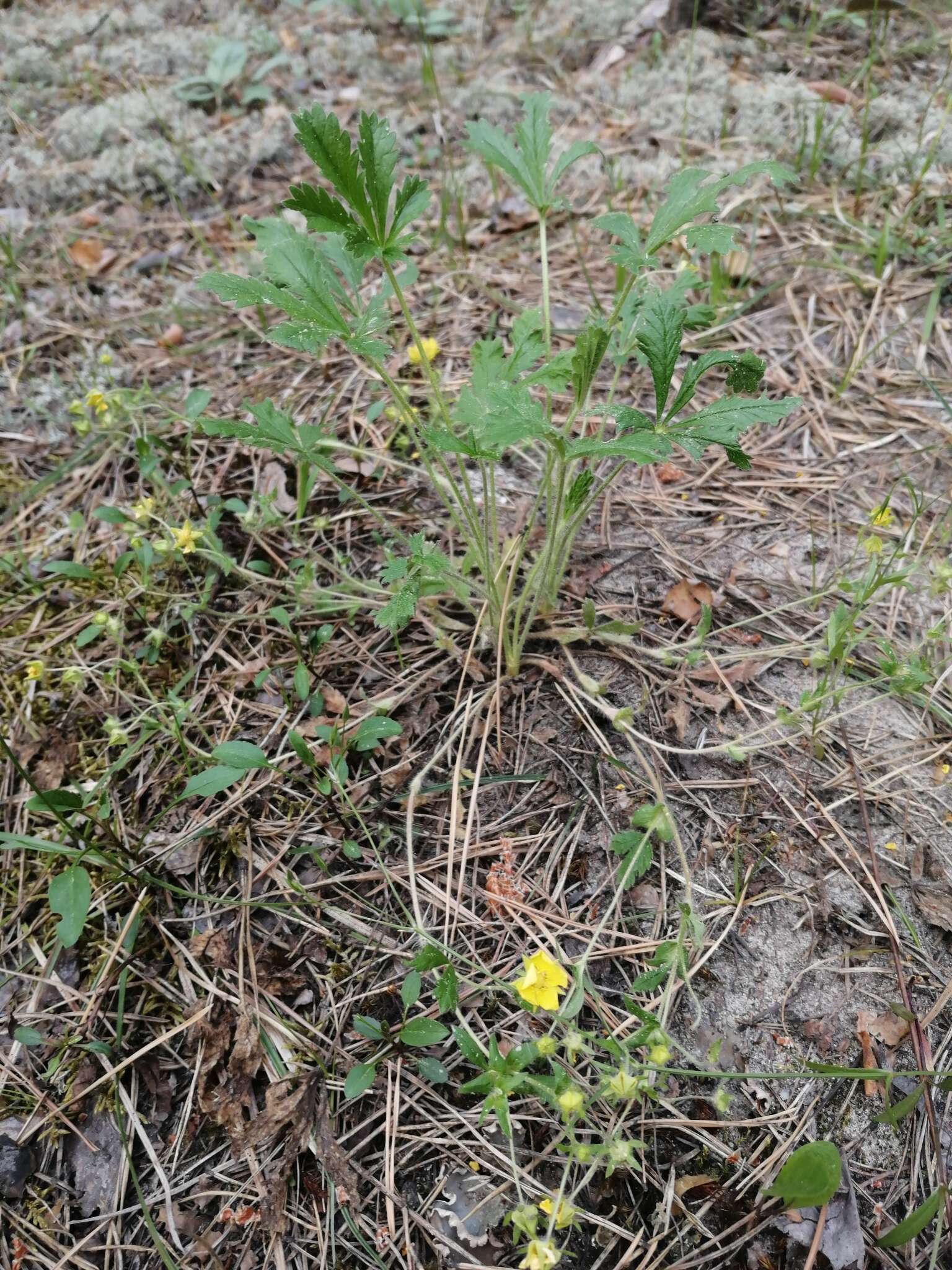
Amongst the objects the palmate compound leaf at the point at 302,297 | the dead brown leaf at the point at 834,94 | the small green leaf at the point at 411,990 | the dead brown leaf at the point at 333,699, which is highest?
the dead brown leaf at the point at 834,94

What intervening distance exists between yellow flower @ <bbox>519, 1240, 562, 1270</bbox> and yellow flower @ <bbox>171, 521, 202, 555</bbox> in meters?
1.53

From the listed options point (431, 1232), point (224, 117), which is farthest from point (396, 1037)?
point (224, 117)

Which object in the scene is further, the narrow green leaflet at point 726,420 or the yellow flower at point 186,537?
the yellow flower at point 186,537

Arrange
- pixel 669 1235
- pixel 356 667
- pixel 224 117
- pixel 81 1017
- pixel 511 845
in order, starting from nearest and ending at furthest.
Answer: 1. pixel 669 1235
2. pixel 81 1017
3. pixel 511 845
4. pixel 356 667
5. pixel 224 117

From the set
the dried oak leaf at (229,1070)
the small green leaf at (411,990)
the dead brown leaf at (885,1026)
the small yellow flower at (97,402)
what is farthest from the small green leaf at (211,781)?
the dead brown leaf at (885,1026)

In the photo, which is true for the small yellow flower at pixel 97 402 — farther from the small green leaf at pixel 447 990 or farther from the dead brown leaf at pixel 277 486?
the small green leaf at pixel 447 990

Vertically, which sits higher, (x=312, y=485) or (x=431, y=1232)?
(x=312, y=485)

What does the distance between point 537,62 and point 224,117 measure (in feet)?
4.25

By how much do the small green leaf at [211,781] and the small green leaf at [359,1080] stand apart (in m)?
0.59

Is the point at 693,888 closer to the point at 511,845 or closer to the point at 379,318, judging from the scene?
the point at 511,845

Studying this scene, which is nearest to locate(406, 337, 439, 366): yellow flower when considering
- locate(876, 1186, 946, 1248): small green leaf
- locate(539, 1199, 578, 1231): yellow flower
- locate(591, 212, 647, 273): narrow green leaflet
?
locate(591, 212, 647, 273): narrow green leaflet

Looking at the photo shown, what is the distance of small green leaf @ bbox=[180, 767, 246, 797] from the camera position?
5.28ft

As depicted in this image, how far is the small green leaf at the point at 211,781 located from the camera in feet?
5.28

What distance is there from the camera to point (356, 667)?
74.2 inches
